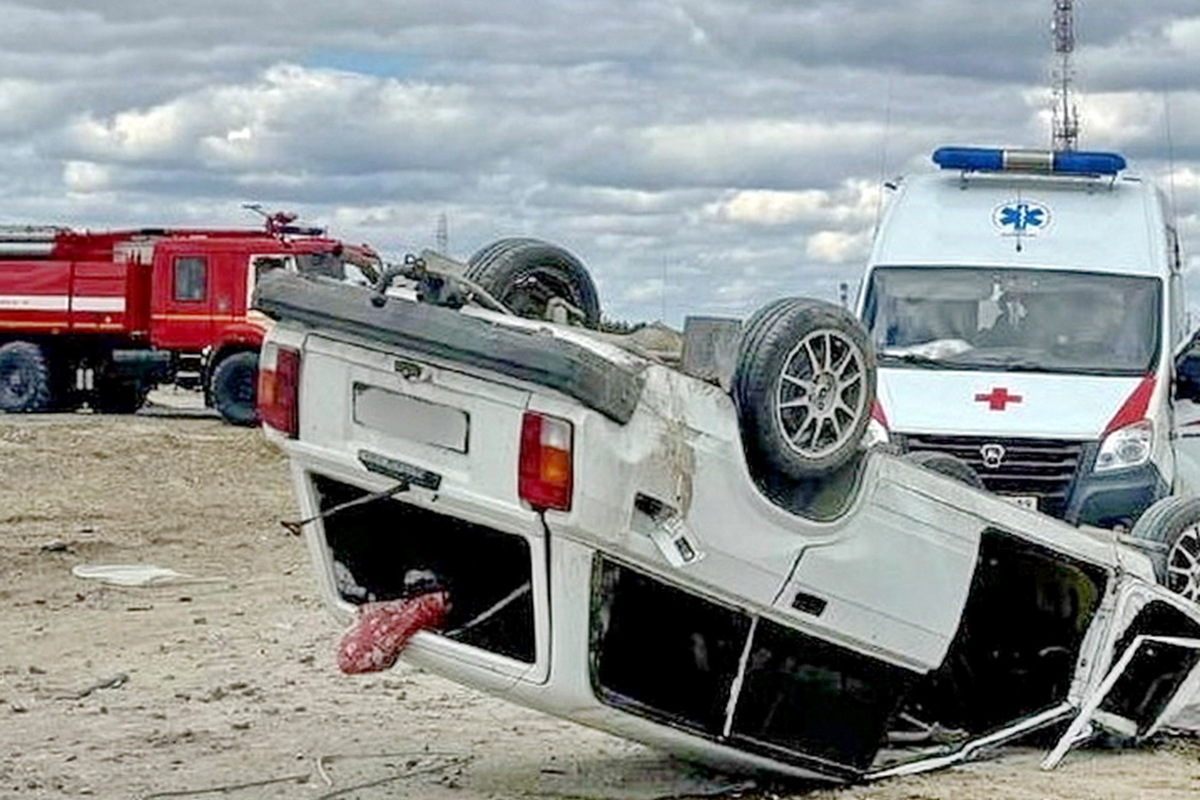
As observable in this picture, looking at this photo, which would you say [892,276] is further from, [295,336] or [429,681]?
[295,336]

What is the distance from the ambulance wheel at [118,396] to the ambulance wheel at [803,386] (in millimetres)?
26591

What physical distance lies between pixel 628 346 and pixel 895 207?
7.18 m

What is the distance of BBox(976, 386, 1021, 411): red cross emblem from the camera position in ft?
39.8

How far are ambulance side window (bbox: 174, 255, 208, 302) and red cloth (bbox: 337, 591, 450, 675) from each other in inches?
938

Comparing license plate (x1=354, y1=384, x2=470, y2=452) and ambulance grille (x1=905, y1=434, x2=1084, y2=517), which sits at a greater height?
license plate (x1=354, y1=384, x2=470, y2=452)

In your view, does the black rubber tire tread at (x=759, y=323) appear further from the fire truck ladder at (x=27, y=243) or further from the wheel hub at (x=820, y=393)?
the fire truck ladder at (x=27, y=243)

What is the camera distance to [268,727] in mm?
9016

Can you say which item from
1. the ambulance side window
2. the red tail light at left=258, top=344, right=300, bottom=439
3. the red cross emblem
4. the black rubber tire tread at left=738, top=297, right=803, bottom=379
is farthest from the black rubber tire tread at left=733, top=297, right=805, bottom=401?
the ambulance side window

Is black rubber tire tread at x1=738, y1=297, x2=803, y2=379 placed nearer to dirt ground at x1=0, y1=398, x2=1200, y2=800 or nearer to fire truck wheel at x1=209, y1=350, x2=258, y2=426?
dirt ground at x1=0, y1=398, x2=1200, y2=800

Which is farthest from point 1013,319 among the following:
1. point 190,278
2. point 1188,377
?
point 190,278

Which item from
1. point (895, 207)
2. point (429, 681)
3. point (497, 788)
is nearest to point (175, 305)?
point (895, 207)

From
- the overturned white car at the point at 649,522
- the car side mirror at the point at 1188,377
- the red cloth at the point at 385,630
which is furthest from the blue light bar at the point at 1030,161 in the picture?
the red cloth at the point at 385,630

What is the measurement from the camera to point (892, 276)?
13.3 metres

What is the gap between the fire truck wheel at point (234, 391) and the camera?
1172 inches
